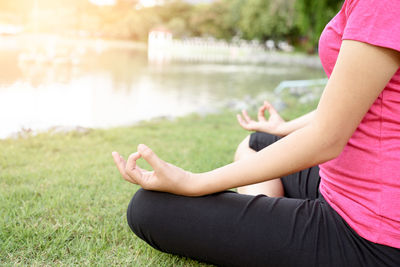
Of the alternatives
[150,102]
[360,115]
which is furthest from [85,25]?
[360,115]

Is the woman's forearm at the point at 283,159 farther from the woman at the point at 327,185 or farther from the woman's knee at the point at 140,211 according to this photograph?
the woman's knee at the point at 140,211

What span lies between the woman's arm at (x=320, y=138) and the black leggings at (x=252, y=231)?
Result: 0.15ft

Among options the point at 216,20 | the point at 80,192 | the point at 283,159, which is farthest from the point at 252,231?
the point at 216,20

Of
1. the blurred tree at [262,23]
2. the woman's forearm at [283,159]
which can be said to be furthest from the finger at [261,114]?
the blurred tree at [262,23]

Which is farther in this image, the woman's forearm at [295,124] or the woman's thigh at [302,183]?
the woman's forearm at [295,124]

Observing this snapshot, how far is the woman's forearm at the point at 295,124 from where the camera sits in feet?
4.72

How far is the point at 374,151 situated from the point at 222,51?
1152 inches

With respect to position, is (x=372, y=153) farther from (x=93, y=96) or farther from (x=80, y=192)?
(x=93, y=96)

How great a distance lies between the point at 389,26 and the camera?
0.73m

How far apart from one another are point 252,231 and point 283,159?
17 centimetres

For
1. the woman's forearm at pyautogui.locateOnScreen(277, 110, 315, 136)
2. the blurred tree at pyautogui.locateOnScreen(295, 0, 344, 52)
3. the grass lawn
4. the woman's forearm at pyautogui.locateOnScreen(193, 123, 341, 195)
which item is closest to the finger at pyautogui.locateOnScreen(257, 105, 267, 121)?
the woman's forearm at pyautogui.locateOnScreen(277, 110, 315, 136)

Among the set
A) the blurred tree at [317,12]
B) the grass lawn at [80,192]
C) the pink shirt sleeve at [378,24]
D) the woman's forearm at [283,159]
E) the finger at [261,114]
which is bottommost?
the grass lawn at [80,192]

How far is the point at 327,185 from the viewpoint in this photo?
962 mm

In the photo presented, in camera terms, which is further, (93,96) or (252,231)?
(93,96)
